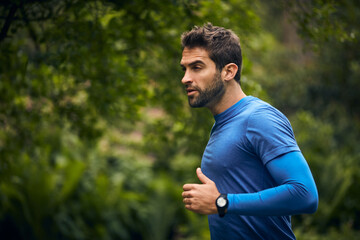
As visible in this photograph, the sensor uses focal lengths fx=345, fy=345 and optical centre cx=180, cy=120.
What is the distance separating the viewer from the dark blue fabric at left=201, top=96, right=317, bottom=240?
4.49 ft

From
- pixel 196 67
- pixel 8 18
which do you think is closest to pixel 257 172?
pixel 196 67

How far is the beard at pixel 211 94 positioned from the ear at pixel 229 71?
0.09ft

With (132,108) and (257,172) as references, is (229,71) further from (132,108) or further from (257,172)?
(132,108)

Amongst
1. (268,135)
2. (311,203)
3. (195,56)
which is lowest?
(311,203)

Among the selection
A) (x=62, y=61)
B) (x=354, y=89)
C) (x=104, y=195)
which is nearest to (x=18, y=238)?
(x=104, y=195)

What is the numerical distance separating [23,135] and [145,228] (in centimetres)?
401

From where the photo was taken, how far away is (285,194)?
1.35 metres

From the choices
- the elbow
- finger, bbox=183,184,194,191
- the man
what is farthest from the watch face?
the elbow

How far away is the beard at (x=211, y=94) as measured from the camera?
1.67 m

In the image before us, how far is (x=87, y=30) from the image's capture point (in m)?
2.64

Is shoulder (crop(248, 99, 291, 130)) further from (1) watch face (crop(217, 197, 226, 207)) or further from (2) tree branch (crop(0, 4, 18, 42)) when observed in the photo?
(2) tree branch (crop(0, 4, 18, 42))

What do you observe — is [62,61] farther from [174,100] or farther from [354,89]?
[354,89]

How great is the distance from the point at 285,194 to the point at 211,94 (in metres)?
0.59

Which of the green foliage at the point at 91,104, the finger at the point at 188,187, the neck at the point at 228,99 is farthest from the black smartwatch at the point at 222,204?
the green foliage at the point at 91,104
